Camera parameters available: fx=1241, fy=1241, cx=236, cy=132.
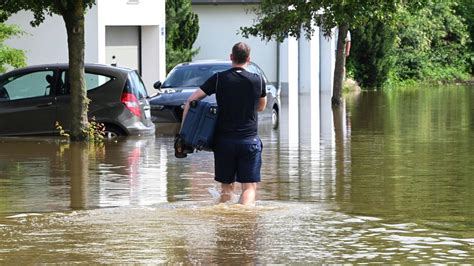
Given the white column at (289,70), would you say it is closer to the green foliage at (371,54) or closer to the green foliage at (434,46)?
the green foliage at (371,54)

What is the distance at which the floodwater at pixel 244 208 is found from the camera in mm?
9750

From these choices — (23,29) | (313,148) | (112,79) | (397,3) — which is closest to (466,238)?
(313,148)

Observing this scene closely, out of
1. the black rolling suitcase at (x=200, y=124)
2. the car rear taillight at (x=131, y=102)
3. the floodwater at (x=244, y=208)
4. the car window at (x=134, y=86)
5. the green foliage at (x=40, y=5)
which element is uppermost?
the green foliage at (x=40, y=5)

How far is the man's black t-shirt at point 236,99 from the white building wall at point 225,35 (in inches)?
1259

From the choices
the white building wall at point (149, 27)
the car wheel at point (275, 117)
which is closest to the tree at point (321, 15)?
the white building wall at point (149, 27)

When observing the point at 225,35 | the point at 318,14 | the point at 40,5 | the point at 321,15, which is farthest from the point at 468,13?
the point at 40,5

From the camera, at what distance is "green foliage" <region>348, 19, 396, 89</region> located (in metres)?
53.1

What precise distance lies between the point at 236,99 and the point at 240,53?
429 millimetres

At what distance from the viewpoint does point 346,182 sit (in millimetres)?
14828

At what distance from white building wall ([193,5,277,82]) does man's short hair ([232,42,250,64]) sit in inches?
1262

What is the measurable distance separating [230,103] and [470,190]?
3696 millimetres

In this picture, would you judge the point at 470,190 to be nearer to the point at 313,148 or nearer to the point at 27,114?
the point at 313,148

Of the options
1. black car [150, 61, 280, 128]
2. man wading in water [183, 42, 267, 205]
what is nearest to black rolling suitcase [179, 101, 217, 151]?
man wading in water [183, 42, 267, 205]

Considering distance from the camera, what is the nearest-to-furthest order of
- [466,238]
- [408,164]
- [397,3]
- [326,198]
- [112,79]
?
[466,238], [326,198], [408,164], [112,79], [397,3]
